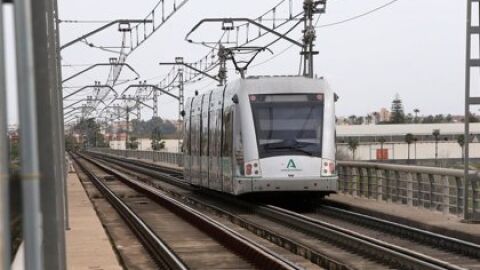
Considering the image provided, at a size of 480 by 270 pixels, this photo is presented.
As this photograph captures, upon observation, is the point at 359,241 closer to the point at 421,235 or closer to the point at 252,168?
the point at 421,235

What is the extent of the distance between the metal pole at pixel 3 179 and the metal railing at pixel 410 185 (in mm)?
13123

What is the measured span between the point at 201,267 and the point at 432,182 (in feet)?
25.2

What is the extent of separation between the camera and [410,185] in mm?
20156

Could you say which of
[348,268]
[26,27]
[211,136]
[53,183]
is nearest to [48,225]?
[53,183]

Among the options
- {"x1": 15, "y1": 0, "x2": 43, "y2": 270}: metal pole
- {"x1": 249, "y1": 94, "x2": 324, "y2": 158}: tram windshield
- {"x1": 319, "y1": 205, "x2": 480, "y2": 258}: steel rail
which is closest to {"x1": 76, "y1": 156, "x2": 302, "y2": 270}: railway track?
{"x1": 249, "y1": 94, "x2": 324, "y2": 158}: tram windshield

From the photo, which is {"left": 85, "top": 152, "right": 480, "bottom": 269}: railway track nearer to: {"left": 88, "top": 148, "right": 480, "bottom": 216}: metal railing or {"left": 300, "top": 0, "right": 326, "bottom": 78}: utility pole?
{"left": 88, "top": 148, "right": 480, "bottom": 216}: metal railing

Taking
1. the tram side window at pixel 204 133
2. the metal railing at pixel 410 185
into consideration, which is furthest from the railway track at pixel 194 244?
the metal railing at pixel 410 185

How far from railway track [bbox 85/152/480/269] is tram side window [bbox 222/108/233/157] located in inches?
66.9

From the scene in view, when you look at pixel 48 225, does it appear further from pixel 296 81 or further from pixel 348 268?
pixel 296 81

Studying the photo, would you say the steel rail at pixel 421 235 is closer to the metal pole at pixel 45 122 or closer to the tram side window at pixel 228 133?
the tram side window at pixel 228 133

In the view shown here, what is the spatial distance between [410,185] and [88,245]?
8.88m

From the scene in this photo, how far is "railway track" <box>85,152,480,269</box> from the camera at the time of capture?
1181 cm

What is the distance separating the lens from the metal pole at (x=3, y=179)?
3505 millimetres

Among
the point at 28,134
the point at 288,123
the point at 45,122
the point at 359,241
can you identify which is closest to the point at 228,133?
the point at 288,123
